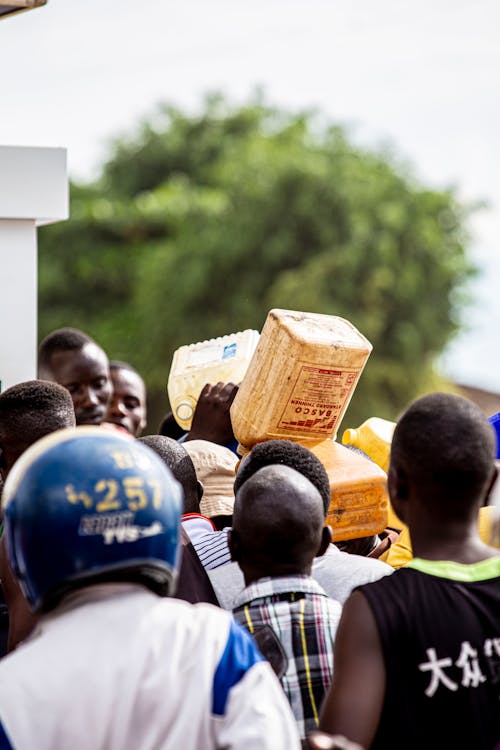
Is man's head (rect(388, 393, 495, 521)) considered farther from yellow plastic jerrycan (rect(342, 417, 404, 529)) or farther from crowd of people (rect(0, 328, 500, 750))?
yellow plastic jerrycan (rect(342, 417, 404, 529))

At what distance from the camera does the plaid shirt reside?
9.46ft

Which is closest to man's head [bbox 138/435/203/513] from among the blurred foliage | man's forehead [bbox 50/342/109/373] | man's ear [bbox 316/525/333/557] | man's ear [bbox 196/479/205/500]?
man's ear [bbox 196/479/205/500]

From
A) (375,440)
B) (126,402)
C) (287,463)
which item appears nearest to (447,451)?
(287,463)

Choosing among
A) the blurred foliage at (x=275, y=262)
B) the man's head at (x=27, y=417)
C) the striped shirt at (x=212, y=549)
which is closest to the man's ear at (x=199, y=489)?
the striped shirt at (x=212, y=549)

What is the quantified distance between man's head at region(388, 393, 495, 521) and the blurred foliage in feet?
59.4

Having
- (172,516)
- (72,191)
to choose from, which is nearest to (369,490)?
(172,516)

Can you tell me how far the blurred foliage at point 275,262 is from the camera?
22.3 m

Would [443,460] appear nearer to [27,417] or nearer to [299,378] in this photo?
[299,378]

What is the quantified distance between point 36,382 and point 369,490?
138 centimetres

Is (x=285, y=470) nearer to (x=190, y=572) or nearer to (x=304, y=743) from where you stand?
(x=190, y=572)

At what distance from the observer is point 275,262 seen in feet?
75.7

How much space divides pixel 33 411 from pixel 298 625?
59.3 inches

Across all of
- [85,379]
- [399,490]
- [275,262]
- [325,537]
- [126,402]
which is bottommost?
[275,262]

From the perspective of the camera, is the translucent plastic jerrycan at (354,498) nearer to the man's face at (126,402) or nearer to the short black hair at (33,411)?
the short black hair at (33,411)
